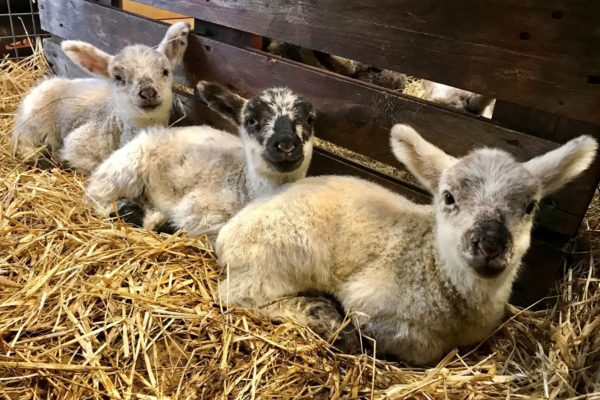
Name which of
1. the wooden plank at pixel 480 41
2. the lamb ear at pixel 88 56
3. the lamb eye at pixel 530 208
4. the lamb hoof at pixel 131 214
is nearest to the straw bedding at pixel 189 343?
the lamb hoof at pixel 131 214

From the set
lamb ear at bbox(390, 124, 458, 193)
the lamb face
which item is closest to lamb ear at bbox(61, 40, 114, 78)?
the lamb face

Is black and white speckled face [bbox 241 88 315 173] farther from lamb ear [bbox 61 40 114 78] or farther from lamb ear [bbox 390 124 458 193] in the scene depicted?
lamb ear [bbox 61 40 114 78]

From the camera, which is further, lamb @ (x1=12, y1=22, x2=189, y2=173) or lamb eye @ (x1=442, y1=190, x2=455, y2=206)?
lamb @ (x1=12, y1=22, x2=189, y2=173)

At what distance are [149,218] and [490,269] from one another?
273 centimetres

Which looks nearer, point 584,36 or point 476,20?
point 584,36

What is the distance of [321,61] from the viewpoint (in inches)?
212

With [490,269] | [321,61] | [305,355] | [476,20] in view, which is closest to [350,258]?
[305,355]

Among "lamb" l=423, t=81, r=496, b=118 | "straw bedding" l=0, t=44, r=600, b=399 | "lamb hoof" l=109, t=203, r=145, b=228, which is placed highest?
"lamb" l=423, t=81, r=496, b=118

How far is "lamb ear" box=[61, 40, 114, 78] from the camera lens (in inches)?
183

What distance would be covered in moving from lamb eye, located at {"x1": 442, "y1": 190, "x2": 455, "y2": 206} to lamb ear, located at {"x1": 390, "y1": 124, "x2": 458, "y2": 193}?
212mm

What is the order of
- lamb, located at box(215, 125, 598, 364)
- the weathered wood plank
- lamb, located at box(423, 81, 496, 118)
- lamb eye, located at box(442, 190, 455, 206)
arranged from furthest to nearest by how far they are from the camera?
lamb, located at box(423, 81, 496, 118) → the weathered wood plank → lamb eye, located at box(442, 190, 455, 206) → lamb, located at box(215, 125, 598, 364)

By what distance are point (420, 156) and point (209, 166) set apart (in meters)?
1.89

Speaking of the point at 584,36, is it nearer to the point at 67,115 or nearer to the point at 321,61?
the point at 321,61

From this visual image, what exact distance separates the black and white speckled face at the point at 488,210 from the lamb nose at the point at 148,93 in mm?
2911
